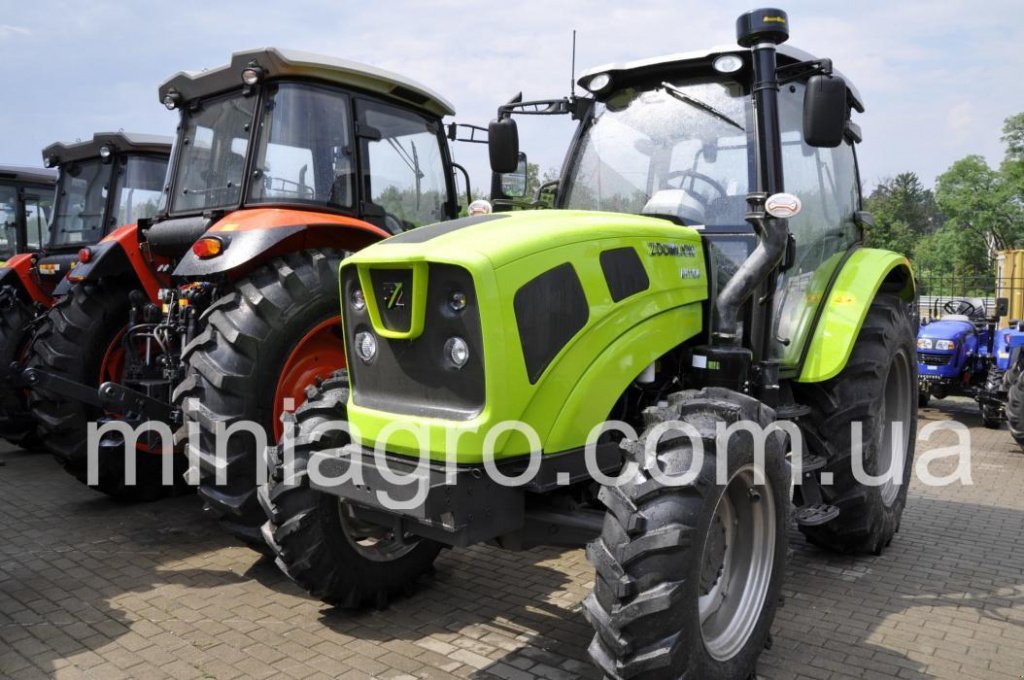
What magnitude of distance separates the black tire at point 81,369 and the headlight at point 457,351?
3864 mm

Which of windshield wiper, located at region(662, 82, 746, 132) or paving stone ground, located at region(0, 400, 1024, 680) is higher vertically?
windshield wiper, located at region(662, 82, 746, 132)

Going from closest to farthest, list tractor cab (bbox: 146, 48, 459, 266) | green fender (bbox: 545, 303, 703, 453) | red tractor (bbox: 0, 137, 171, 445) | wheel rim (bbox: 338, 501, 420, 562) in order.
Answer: green fender (bbox: 545, 303, 703, 453)
wheel rim (bbox: 338, 501, 420, 562)
tractor cab (bbox: 146, 48, 459, 266)
red tractor (bbox: 0, 137, 171, 445)

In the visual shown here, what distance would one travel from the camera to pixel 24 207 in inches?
402

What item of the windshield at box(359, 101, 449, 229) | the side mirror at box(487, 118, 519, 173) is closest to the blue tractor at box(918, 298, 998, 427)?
the windshield at box(359, 101, 449, 229)

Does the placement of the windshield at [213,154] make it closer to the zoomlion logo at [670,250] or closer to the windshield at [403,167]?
the windshield at [403,167]

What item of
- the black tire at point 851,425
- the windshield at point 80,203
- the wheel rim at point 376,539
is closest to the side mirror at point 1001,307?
the black tire at point 851,425

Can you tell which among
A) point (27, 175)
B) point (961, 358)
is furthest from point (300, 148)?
point (961, 358)

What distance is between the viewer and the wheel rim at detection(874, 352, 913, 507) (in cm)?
514

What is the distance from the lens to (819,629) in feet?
12.5

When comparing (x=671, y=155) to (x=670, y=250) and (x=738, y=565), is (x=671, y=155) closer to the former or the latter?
(x=670, y=250)

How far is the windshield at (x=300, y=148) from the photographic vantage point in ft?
16.9

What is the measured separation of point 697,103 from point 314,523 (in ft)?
9.14

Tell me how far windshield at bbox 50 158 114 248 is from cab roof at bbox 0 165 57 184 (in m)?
1.95

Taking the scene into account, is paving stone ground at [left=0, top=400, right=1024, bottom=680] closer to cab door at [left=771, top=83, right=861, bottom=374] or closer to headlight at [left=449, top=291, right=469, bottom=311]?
cab door at [left=771, top=83, right=861, bottom=374]
